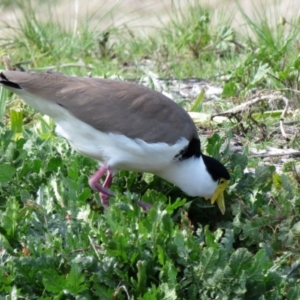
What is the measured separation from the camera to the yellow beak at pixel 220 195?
5207 mm

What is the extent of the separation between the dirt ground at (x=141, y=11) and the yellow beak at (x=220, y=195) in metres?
3.10

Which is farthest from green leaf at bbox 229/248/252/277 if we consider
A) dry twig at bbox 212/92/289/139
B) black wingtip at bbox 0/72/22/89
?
dry twig at bbox 212/92/289/139

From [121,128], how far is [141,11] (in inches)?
239

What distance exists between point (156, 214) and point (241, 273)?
52cm

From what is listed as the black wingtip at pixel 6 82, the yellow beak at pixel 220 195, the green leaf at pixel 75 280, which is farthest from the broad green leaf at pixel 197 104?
the green leaf at pixel 75 280

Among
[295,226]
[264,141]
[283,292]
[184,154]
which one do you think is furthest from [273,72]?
[283,292]

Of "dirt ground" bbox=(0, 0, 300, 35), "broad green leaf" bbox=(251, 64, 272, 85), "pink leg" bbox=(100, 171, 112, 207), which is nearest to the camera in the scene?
"pink leg" bbox=(100, 171, 112, 207)

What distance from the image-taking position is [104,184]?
17.6 ft

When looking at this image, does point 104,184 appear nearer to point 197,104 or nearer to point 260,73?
point 197,104

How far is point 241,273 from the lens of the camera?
4184 mm

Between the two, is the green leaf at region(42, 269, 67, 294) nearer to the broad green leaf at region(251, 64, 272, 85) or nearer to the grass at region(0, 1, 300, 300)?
the grass at region(0, 1, 300, 300)

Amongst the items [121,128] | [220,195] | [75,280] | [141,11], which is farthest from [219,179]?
[141,11]

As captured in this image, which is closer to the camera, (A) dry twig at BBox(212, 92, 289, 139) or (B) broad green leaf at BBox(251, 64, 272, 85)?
(A) dry twig at BBox(212, 92, 289, 139)

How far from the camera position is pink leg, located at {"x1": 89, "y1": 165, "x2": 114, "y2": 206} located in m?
5.23
